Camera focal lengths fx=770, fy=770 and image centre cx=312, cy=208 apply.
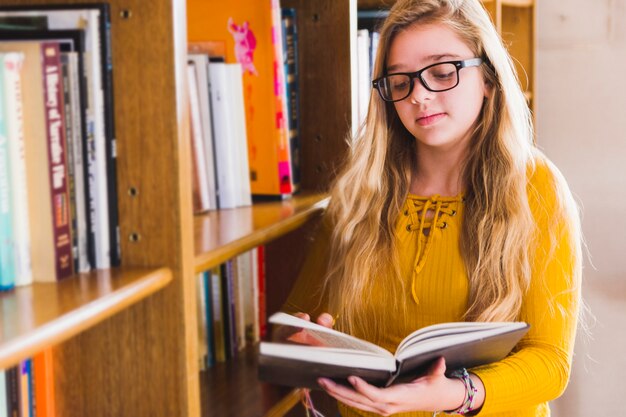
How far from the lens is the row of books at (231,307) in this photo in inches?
57.8

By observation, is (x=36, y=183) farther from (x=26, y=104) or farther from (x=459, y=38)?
(x=459, y=38)

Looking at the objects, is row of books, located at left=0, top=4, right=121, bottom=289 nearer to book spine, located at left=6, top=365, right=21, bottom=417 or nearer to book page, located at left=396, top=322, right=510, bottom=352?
book spine, located at left=6, top=365, right=21, bottom=417

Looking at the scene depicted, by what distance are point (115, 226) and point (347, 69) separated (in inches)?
29.4

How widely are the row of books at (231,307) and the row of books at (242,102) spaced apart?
0.20m

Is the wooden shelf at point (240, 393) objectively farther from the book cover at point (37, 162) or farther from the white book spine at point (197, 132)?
the book cover at point (37, 162)

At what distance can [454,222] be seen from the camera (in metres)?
1.43

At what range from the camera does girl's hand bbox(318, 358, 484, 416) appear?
42.4 inches

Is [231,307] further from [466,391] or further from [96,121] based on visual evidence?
[96,121]

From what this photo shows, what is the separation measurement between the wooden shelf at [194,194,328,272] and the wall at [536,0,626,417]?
5.67 ft

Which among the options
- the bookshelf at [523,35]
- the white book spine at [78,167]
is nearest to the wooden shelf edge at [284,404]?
the white book spine at [78,167]

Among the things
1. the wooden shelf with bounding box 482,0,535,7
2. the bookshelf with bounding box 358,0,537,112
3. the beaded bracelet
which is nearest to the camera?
the beaded bracelet

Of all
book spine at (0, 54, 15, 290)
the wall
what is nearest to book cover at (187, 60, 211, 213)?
book spine at (0, 54, 15, 290)

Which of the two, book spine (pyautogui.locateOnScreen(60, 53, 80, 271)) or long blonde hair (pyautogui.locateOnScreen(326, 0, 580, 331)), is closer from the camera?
book spine (pyautogui.locateOnScreen(60, 53, 80, 271))

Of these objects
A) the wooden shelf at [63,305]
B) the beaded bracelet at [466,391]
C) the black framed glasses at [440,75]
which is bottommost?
the beaded bracelet at [466,391]
